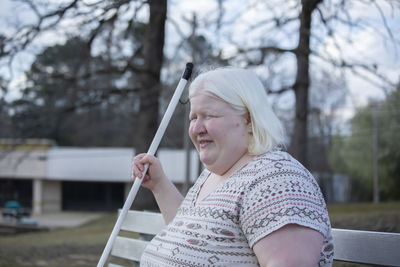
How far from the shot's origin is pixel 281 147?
1.95m

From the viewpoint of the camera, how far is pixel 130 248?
3074 mm

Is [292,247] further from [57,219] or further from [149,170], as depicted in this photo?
[57,219]

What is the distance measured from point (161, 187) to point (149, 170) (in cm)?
11

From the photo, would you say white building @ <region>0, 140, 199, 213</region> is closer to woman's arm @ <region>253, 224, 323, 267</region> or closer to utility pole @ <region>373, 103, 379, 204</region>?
utility pole @ <region>373, 103, 379, 204</region>

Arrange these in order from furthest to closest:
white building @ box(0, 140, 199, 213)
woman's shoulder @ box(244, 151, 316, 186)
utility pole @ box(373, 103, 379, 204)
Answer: white building @ box(0, 140, 199, 213) → utility pole @ box(373, 103, 379, 204) → woman's shoulder @ box(244, 151, 316, 186)

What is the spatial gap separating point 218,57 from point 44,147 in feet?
92.1

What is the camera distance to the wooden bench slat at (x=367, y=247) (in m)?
1.82

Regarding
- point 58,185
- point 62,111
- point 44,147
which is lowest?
point 58,185

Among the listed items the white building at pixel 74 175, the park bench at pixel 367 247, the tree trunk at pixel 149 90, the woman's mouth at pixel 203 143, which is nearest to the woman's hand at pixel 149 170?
the woman's mouth at pixel 203 143

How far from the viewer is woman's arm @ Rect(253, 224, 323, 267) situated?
146 cm

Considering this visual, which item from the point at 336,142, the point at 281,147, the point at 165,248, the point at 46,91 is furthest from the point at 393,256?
the point at 336,142

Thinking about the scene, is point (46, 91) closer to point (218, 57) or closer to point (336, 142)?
point (218, 57)

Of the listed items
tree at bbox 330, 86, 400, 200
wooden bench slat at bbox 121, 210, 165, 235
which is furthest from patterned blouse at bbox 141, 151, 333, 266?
tree at bbox 330, 86, 400, 200

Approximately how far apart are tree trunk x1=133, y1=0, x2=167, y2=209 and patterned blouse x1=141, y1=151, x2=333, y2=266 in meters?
5.04
